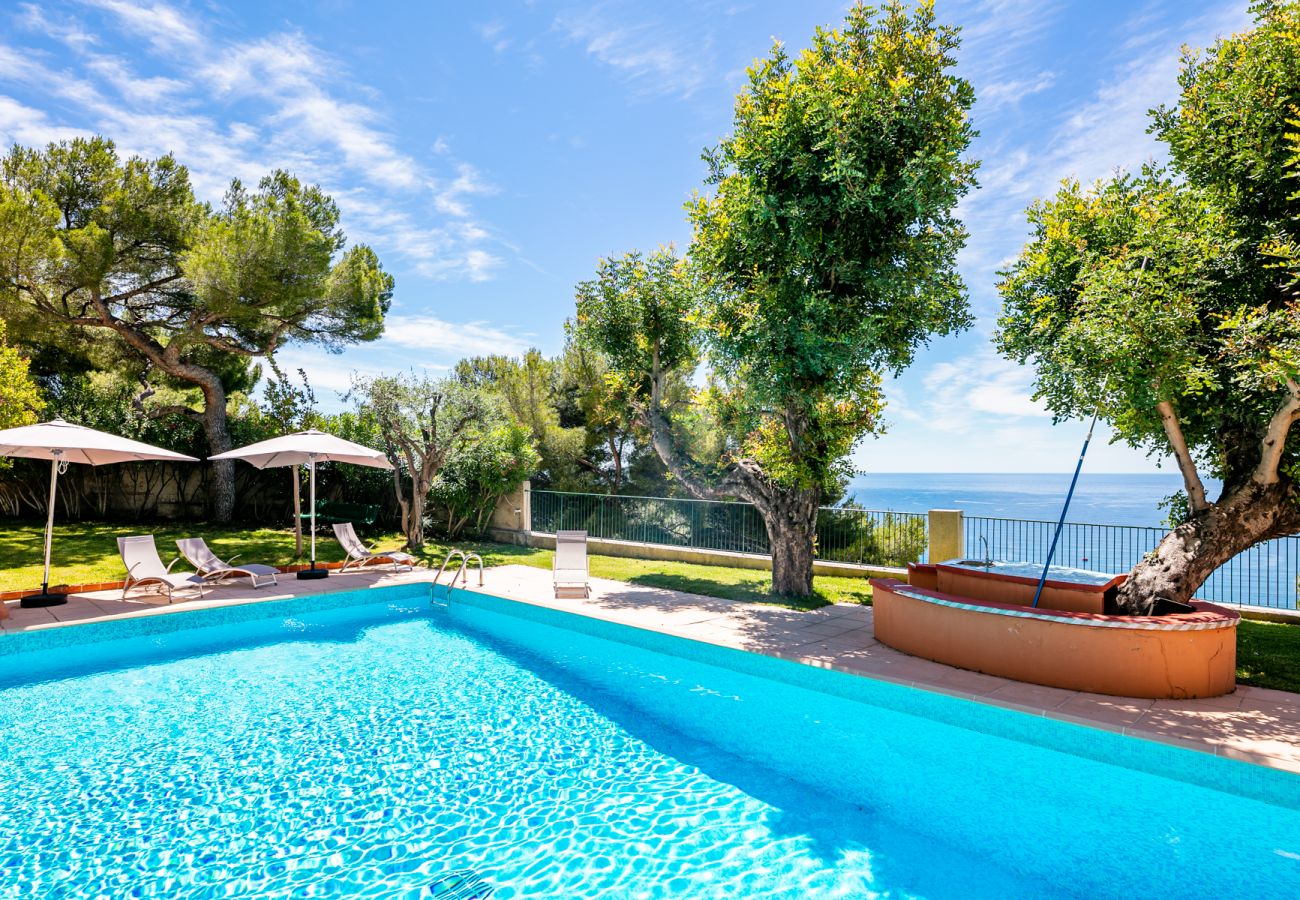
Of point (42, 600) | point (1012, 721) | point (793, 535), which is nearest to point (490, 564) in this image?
point (793, 535)

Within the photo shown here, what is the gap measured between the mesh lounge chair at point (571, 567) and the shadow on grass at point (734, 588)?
52.3 inches

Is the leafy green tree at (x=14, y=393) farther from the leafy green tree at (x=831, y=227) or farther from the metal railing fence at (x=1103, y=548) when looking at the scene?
the metal railing fence at (x=1103, y=548)

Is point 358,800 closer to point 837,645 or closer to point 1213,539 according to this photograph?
point 837,645

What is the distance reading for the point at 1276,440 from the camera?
613 centimetres

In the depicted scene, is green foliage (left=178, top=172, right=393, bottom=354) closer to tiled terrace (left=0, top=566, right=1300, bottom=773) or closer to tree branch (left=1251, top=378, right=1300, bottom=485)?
tiled terrace (left=0, top=566, right=1300, bottom=773)

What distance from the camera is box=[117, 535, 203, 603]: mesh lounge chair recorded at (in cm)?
893

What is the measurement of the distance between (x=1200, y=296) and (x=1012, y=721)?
4.81 meters

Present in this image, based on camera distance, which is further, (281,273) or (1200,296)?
(281,273)

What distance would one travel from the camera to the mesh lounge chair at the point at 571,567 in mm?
9609

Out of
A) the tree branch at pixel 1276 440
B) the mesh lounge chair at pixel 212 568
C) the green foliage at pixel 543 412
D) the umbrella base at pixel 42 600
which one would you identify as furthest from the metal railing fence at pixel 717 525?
the umbrella base at pixel 42 600

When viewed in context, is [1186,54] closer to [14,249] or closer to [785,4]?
[785,4]

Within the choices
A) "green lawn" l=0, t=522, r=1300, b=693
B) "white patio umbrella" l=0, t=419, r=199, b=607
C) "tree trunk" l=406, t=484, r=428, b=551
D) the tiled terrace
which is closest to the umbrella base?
"white patio umbrella" l=0, t=419, r=199, b=607

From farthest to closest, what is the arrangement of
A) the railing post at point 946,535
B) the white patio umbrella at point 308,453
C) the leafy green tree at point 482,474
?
the leafy green tree at point 482,474 < the white patio umbrella at point 308,453 < the railing post at point 946,535

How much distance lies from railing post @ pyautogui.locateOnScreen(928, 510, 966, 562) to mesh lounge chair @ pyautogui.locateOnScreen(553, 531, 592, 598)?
5698mm
